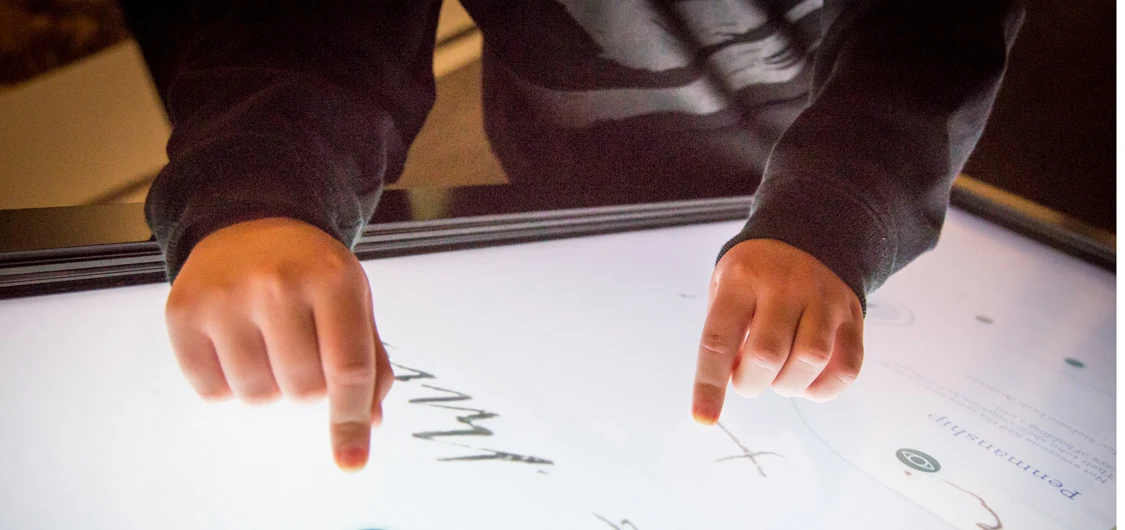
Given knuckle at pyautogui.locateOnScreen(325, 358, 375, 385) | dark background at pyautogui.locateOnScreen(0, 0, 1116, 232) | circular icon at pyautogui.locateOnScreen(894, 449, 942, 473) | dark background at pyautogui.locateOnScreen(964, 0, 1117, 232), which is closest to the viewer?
knuckle at pyautogui.locateOnScreen(325, 358, 375, 385)

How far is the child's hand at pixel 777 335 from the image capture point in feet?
0.75

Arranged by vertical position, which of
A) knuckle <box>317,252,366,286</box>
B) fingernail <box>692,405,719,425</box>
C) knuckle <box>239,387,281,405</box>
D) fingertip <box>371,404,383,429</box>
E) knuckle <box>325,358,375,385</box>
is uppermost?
knuckle <box>317,252,366,286</box>

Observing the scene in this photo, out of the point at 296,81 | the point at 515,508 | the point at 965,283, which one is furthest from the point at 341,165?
the point at 965,283

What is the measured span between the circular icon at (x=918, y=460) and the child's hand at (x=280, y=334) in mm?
233

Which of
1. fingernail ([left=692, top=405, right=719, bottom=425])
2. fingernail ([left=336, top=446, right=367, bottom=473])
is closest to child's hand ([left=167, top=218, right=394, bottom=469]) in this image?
fingernail ([left=336, top=446, right=367, bottom=473])

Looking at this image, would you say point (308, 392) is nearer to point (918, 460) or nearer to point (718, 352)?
point (718, 352)

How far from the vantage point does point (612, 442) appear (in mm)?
263

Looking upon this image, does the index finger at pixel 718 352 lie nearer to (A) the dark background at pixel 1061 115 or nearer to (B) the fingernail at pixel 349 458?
(B) the fingernail at pixel 349 458

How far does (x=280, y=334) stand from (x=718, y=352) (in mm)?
145

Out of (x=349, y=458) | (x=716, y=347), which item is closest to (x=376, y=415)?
(x=349, y=458)

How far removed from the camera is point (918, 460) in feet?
0.94

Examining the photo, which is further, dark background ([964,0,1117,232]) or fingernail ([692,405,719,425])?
dark background ([964,0,1117,232])

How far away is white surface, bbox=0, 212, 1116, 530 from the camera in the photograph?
0.22m
